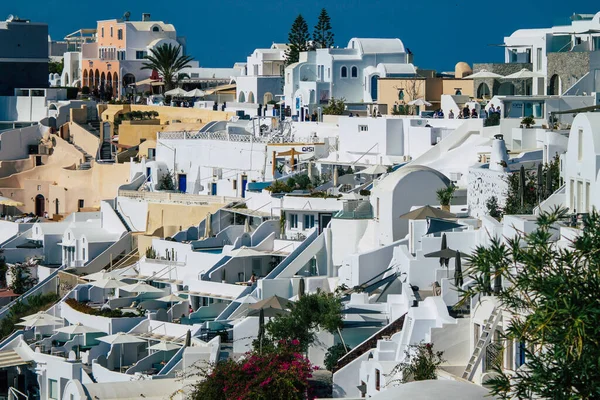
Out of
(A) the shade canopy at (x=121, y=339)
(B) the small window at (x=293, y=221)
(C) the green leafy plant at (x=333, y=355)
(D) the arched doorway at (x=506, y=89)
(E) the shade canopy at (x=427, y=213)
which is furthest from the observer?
(D) the arched doorway at (x=506, y=89)

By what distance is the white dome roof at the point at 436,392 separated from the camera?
22.6 metres

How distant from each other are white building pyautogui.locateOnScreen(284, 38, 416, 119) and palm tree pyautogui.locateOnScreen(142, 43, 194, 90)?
13518 mm

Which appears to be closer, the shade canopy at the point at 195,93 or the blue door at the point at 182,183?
the blue door at the point at 182,183

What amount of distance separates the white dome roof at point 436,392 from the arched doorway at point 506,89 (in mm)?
34839

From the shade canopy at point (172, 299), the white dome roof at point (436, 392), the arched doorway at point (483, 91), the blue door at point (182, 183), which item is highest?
the arched doorway at point (483, 91)

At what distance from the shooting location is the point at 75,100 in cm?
7612

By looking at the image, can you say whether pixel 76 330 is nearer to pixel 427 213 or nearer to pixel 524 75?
pixel 427 213

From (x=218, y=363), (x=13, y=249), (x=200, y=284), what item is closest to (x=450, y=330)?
(x=218, y=363)

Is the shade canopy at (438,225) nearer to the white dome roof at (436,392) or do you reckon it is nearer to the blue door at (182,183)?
the white dome roof at (436,392)

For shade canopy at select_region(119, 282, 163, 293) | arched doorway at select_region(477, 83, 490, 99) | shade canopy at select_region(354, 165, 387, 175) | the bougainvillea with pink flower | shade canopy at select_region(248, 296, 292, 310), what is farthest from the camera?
arched doorway at select_region(477, 83, 490, 99)

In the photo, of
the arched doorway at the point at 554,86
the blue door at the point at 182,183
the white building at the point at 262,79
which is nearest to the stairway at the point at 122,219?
the blue door at the point at 182,183

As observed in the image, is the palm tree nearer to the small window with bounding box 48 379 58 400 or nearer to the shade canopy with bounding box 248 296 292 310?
the small window with bounding box 48 379 58 400

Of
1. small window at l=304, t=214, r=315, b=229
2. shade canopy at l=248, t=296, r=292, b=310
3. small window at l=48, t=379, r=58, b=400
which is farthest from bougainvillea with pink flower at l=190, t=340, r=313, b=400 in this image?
small window at l=304, t=214, r=315, b=229

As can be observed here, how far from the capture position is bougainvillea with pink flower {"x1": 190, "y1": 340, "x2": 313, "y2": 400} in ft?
95.6
